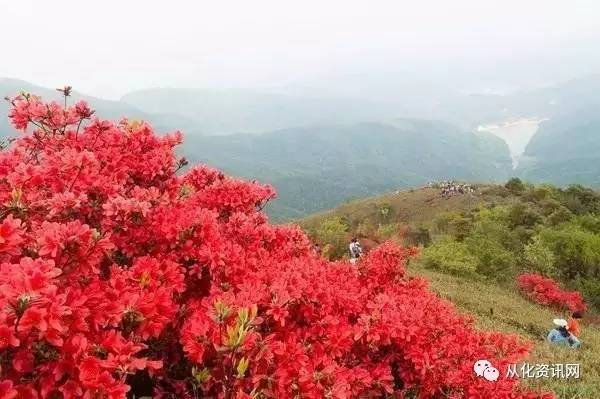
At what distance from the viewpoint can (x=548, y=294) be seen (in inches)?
966

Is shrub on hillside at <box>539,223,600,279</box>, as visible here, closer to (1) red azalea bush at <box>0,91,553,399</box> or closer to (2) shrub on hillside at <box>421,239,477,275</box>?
(2) shrub on hillside at <box>421,239,477,275</box>

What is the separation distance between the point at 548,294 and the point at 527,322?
6.81 meters

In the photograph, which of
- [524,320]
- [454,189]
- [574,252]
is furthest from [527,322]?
[454,189]

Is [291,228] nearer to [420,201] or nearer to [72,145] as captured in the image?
[72,145]

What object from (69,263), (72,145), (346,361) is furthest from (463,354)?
(72,145)

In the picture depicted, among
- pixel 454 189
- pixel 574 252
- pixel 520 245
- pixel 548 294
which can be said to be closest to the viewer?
pixel 548 294

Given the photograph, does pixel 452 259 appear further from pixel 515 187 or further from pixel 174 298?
pixel 515 187

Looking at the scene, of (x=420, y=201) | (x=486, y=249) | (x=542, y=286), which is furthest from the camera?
(x=420, y=201)

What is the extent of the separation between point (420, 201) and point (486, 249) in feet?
226

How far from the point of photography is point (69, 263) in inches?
150
